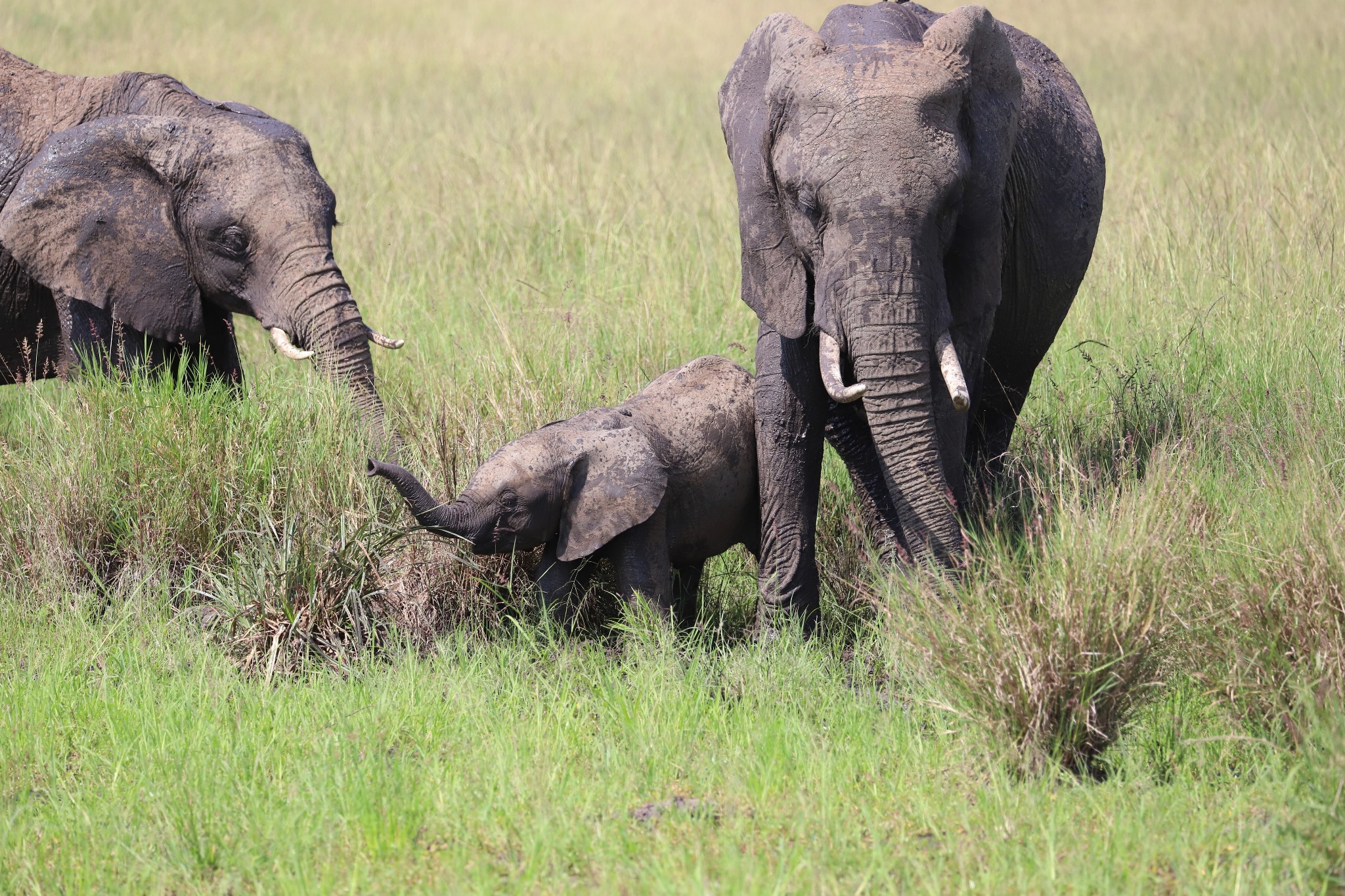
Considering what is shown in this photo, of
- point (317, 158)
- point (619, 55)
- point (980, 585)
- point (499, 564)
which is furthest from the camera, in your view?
point (619, 55)

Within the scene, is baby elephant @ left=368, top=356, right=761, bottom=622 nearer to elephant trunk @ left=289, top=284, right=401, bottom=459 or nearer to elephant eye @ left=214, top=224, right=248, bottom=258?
elephant trunk @ left=289, top=284, right=401, bottom=459

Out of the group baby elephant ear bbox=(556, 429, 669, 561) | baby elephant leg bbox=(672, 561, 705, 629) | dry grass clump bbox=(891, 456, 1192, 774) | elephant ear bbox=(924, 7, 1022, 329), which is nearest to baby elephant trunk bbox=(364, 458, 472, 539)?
baby elephant ear bbox=(556, 429, 669, 561)

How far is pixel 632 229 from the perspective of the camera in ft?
30.0

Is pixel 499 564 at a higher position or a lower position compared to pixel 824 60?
lower

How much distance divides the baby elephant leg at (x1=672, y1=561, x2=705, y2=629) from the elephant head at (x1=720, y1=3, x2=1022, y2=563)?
119 centimetres

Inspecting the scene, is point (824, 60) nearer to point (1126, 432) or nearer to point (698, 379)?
point (698, 379)

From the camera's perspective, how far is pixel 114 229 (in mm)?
6215

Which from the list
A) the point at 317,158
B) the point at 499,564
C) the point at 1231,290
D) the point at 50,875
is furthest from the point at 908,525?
the point at 317,158

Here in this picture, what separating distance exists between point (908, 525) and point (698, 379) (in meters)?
1.22

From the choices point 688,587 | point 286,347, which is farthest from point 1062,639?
point 286,347

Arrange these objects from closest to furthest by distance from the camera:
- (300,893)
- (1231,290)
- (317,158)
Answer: (300,893) → (1231,290) → (317,158)

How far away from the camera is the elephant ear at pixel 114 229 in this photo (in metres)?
6.20

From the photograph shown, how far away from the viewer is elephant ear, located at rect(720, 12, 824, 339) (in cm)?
454

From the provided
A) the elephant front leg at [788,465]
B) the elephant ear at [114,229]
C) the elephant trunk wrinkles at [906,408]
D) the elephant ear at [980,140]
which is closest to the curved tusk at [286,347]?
the elephant ear at [114,229]
